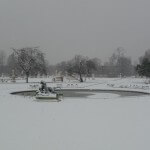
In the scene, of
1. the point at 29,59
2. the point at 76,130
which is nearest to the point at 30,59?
the point at 29,59

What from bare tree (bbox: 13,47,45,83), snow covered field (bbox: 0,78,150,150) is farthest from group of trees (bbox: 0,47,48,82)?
snow covered field (bbox: 0,78,150,150)

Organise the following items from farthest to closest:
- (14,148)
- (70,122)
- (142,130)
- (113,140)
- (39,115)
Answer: (39,115)
(70,122)
(142,130)
(113,140)
(14,148)

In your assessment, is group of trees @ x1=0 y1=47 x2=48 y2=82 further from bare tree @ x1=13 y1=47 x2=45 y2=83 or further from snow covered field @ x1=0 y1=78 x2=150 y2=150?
snow covered field @ x1=0 y1=78 x2=150 y2=150

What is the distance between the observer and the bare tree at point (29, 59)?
5098 cm

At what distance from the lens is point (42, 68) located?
5294cm

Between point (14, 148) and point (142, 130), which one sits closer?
point (14, 148)

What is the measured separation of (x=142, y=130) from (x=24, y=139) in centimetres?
418

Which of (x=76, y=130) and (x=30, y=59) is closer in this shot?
(x=76, y=130)

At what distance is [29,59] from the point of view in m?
51.5

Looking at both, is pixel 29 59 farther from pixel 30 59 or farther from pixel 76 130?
pixel 76 130

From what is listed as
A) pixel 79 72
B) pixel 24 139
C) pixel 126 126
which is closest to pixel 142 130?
pixel 126 126

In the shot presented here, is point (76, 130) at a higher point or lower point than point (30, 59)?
lower

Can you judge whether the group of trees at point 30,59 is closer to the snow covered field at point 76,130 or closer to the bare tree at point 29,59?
the bare tree at point 29,59

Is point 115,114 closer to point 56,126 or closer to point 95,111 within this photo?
point 95,111
